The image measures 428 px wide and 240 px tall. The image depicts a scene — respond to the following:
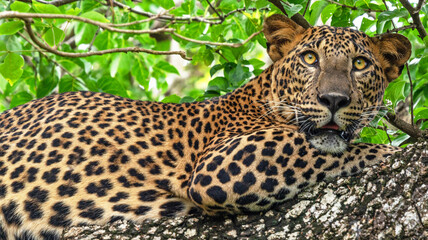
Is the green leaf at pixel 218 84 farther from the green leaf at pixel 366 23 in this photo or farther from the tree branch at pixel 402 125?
the tree branch at pixel 402 125

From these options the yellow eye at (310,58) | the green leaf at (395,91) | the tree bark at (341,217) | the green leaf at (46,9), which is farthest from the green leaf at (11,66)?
the green leaf at (395,91)

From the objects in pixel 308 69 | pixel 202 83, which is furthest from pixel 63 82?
pixel 202 83

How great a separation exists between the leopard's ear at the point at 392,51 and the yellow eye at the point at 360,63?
40 cm

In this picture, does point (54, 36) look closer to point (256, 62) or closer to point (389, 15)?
point (256, 62)

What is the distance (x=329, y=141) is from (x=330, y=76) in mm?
702

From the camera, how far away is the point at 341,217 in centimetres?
426

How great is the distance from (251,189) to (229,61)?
2954mm

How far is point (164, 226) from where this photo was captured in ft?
15.9

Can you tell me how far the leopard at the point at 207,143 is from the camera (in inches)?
195

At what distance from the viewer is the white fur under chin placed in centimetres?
500

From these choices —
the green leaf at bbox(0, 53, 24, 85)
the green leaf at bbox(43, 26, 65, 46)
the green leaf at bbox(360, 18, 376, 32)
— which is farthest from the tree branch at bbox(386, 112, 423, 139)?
the green leaf at bbox(0, 53, 24, 85)

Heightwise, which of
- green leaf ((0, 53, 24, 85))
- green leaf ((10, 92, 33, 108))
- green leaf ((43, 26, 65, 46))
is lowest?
green leaf ((10, 92, 33, 108))

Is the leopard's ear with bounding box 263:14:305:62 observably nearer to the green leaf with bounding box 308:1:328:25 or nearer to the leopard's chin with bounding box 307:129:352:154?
the green leaf with bounding box 308:1:328:25

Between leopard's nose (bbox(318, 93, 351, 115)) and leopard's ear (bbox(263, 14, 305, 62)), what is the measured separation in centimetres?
114
